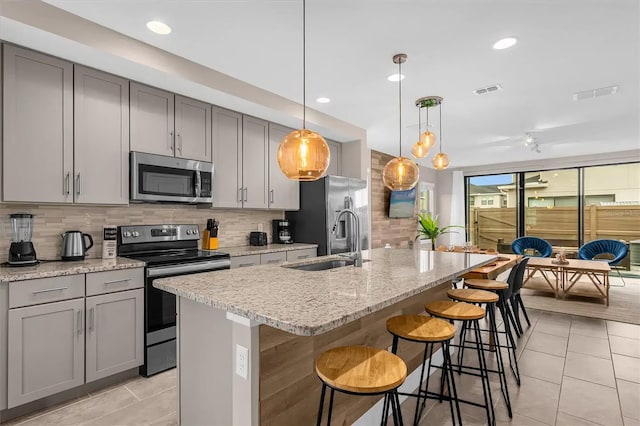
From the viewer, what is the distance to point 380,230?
645 centimetres

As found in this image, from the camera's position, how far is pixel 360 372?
1277 mm

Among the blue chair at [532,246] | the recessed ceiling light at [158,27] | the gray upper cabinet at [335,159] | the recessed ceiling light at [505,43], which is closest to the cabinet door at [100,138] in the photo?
the recessed ceiling light at [158,27]

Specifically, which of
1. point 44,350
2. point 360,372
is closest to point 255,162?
point 44,350

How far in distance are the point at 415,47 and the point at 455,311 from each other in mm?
1933

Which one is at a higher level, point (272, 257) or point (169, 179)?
point (169, 179)

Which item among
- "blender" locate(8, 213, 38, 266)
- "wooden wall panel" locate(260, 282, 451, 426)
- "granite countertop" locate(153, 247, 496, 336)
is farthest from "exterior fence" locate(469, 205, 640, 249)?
"blender" locate(8, 213, 38, 266)

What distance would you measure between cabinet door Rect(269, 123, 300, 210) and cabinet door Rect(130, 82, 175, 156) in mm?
1220

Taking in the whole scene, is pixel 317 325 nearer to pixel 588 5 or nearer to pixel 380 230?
pixel 588 5

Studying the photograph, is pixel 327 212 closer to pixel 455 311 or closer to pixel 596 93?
pixel 455 311

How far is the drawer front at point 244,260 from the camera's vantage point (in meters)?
3.20

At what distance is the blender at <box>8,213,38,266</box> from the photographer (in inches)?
90.0

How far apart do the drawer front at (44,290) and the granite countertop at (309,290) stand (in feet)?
2.96

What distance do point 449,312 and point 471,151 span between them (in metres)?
5.04

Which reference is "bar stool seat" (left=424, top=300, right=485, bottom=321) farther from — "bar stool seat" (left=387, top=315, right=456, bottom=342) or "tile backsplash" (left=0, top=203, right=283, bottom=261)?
"tile backsplash" (left=0, top=203, right=283, bottom=261)
